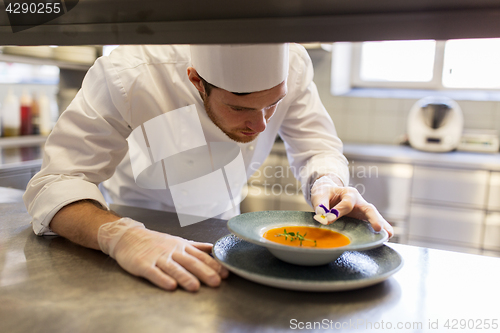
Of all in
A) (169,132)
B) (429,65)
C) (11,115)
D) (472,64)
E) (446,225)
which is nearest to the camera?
(169,132)

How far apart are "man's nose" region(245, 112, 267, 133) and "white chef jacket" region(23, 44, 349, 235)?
22 cm

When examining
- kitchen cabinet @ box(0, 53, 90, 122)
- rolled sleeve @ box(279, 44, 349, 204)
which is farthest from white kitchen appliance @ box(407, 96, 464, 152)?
kitchen cabinet @ box(0, 53, 90, 122)

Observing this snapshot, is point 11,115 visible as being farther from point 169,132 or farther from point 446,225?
point 446,225

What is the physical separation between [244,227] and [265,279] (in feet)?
0.46

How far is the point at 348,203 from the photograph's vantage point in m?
0.89

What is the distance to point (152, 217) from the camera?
1104 mm

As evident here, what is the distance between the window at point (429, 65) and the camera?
9.91 feet

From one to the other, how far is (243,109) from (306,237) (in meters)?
0.41

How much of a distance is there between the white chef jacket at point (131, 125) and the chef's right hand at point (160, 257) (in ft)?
0.68

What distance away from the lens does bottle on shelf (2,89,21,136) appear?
2.59m

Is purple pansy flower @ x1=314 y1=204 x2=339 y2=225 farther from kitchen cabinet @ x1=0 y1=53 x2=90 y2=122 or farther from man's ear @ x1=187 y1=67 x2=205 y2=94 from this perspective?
kitchen cabinet @ x1=0 y1=53 x2=90 y2=122

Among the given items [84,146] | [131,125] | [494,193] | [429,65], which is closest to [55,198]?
[84,146]

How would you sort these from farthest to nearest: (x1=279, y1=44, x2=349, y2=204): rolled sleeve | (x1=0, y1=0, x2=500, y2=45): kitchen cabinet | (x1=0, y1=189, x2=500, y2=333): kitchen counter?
(x1=279, y1=44, x2=349, y2=204): rolled sleeve < (x1=0, y1=189, x2=500, y2=333): kitchen counter < (x1=0, y1=0, x2=500, y2=45): kitchen cabinet

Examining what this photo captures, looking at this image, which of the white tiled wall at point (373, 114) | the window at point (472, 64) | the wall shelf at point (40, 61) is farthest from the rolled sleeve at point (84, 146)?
the window at point (472, 64)
